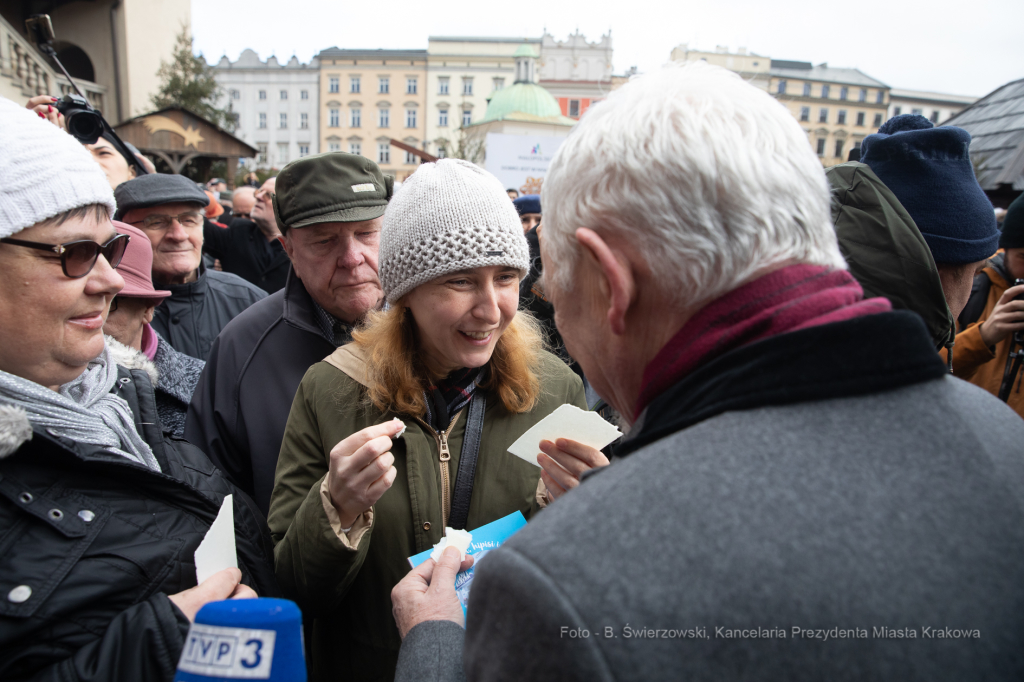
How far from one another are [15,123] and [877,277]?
7.25ft

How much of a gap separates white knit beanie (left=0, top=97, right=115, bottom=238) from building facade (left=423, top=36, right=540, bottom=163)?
63.4 metres

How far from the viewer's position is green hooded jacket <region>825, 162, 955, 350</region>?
1690 millimetres

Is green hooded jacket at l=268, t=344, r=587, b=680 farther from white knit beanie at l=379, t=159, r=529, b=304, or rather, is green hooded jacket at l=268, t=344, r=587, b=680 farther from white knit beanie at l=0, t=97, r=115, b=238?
white knit beanie at l=0, t=97, r=115, b=238

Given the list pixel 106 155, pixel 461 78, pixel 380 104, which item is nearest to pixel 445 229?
pixel 106 155

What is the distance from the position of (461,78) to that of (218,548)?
67704 mm

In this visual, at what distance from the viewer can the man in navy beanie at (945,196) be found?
6.51 feet

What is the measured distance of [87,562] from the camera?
126cm

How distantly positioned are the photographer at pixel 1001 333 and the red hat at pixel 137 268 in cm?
413

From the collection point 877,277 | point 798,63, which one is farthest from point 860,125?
point 877,277

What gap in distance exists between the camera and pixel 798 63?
2591 inches

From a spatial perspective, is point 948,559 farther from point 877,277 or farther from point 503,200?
point 503,200

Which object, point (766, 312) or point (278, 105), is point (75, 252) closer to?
point (766, 312)

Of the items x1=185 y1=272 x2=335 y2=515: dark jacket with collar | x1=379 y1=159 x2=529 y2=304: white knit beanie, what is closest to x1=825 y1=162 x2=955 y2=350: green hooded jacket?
x1=379 y1=159 x2=529 y2=304: white knit beanie

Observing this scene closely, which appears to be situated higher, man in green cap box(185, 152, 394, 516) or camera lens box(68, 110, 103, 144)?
camera lens box(68, 110, 103, 144)
